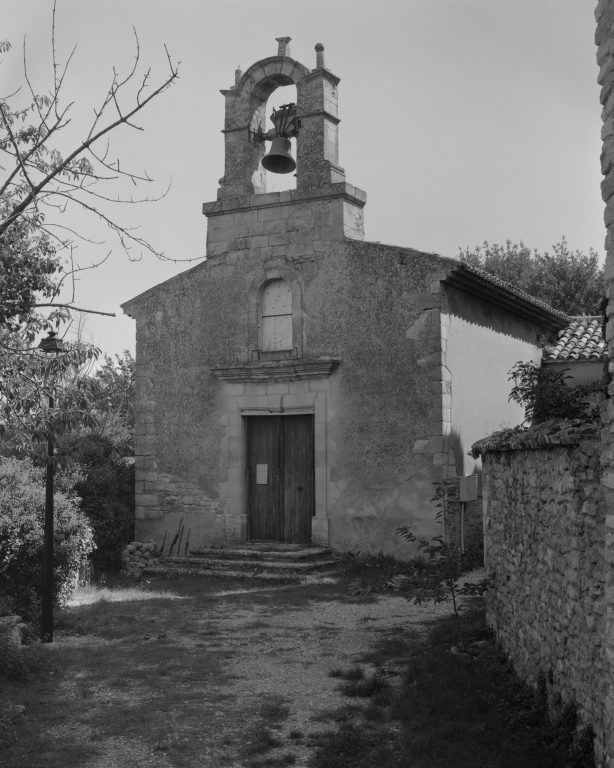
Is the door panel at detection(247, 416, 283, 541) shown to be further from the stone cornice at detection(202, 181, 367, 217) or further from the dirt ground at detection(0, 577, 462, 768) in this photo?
the stone cornice at detection(202, 181, 367, 217)

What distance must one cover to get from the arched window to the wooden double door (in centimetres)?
120

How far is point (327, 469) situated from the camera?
43.3 feet

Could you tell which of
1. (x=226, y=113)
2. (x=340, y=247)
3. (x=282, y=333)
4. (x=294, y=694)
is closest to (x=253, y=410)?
(x=282, y=333)

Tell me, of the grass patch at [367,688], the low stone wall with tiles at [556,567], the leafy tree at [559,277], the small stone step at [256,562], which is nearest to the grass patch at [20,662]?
the grass patch at [367,688]

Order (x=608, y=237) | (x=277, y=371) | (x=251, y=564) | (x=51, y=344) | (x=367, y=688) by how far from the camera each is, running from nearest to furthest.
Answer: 1. (x=608, y=237)
2. (x=367, y=688)
3. (x=51, y=344)
4. (x=251, y=564)
5. (x=277, y=371)

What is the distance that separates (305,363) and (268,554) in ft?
9.67

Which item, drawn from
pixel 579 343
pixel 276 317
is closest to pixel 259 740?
pixel 276 317

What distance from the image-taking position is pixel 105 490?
1379 centimetres

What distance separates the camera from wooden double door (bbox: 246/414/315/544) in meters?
13.6

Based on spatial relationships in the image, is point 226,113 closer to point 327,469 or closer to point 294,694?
point 327,469

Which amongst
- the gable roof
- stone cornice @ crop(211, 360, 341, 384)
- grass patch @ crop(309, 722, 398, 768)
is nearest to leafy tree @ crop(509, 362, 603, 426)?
the gable roof

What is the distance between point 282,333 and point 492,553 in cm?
668

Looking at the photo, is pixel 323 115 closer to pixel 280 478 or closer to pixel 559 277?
pixel 280 478

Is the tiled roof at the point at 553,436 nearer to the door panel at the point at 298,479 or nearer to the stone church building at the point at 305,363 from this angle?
the stone church building at the point at 305,363
